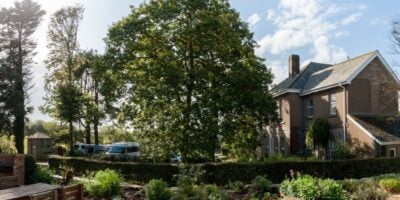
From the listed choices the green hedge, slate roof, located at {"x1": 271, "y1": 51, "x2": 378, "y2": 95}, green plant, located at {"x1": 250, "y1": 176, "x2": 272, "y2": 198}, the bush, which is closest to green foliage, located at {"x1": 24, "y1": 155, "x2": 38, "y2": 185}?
the green hedge

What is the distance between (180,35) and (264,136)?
19.5 metres

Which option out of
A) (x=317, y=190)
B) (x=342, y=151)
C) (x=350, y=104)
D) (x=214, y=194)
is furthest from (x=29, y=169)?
(x=350, y=104)

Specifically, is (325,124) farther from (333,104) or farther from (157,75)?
(157,75)

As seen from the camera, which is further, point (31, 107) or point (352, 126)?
point (31, 107)

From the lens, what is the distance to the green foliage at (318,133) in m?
31.0

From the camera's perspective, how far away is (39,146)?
1810 inches

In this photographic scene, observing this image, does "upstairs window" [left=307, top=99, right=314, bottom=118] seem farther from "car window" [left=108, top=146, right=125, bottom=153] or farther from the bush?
the bush

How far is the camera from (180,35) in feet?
86.6

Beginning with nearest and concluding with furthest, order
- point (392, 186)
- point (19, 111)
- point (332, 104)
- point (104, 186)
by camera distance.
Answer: point (104, 186) < point (392, 186) < point (332, 104) < point (19, 111)

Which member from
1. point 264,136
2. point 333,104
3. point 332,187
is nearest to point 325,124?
point 333,104

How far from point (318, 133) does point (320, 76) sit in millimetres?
5611

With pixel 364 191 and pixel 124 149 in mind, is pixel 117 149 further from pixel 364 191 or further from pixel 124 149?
pixel 364 191

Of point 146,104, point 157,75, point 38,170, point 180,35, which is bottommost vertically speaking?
point 38,170

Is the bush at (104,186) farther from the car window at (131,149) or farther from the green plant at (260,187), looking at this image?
the car window at (131,149)
